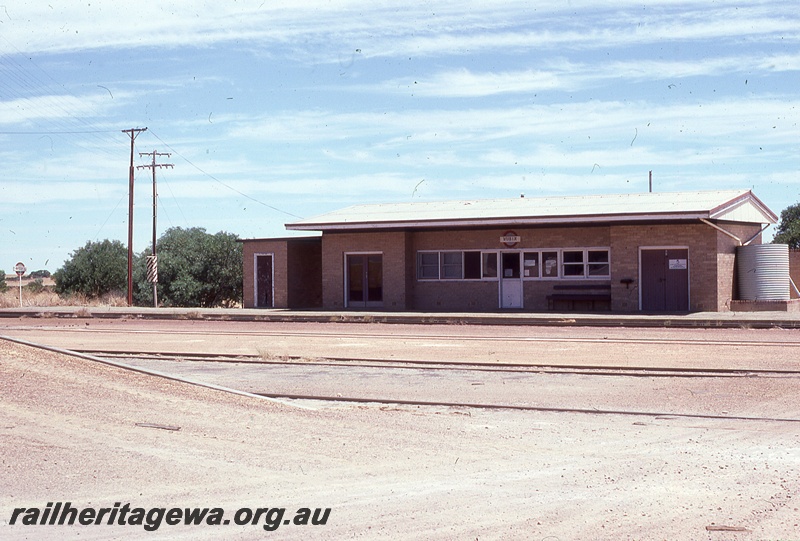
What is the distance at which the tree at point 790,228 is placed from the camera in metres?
61.6

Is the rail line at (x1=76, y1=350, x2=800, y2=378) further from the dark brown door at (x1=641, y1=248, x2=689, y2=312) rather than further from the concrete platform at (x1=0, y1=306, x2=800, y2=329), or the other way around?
the dark brown door at (x1=641, y1=248, x2=689, y2=312)

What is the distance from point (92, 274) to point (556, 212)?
38.6m

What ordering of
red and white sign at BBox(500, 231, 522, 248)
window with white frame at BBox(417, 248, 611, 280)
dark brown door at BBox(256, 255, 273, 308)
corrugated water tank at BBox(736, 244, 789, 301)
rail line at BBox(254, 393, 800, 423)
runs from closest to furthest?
1. rail line at BBox(254, 393, 800, 423)
2. corrugated water tank at BBox(736, 244, 789, 301)
3. window with white frame at BBox(417, 248, 611, 280)
4. red and white sign at BBox(500, 231, 522, 248)
5. dark brown door at BBox(256, 255, 273, 308)

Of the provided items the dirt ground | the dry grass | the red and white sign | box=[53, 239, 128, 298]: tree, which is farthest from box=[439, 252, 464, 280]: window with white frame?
box=[53, 239, 128, 298]: tree

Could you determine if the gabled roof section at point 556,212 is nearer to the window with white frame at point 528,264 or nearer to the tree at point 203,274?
the window with white frame at point 528,264

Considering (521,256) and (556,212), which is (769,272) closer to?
(556,212)

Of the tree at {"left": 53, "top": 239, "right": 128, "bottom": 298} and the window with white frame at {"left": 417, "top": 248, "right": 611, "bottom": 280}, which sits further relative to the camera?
the tree at {"left": 53, "top": 239, "right": 128, "bottom": 298}

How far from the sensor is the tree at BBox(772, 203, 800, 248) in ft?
202

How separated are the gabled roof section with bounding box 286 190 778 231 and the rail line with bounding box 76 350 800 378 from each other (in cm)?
1586

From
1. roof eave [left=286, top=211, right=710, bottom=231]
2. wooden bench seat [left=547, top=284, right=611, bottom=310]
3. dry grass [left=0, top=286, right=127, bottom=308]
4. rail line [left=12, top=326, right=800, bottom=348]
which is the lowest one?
rail line [left=12, top=326, right=800, bottom=348]

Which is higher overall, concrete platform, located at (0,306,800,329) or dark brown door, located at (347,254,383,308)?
dark brown door, located at (347,254,383,308)

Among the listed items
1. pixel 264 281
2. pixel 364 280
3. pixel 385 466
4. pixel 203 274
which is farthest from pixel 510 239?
pixel 385 466

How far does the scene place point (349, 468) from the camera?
7918mm

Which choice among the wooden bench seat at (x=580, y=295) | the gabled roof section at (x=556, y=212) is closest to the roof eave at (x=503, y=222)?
the gabled roof section at (x=556, y=212)
